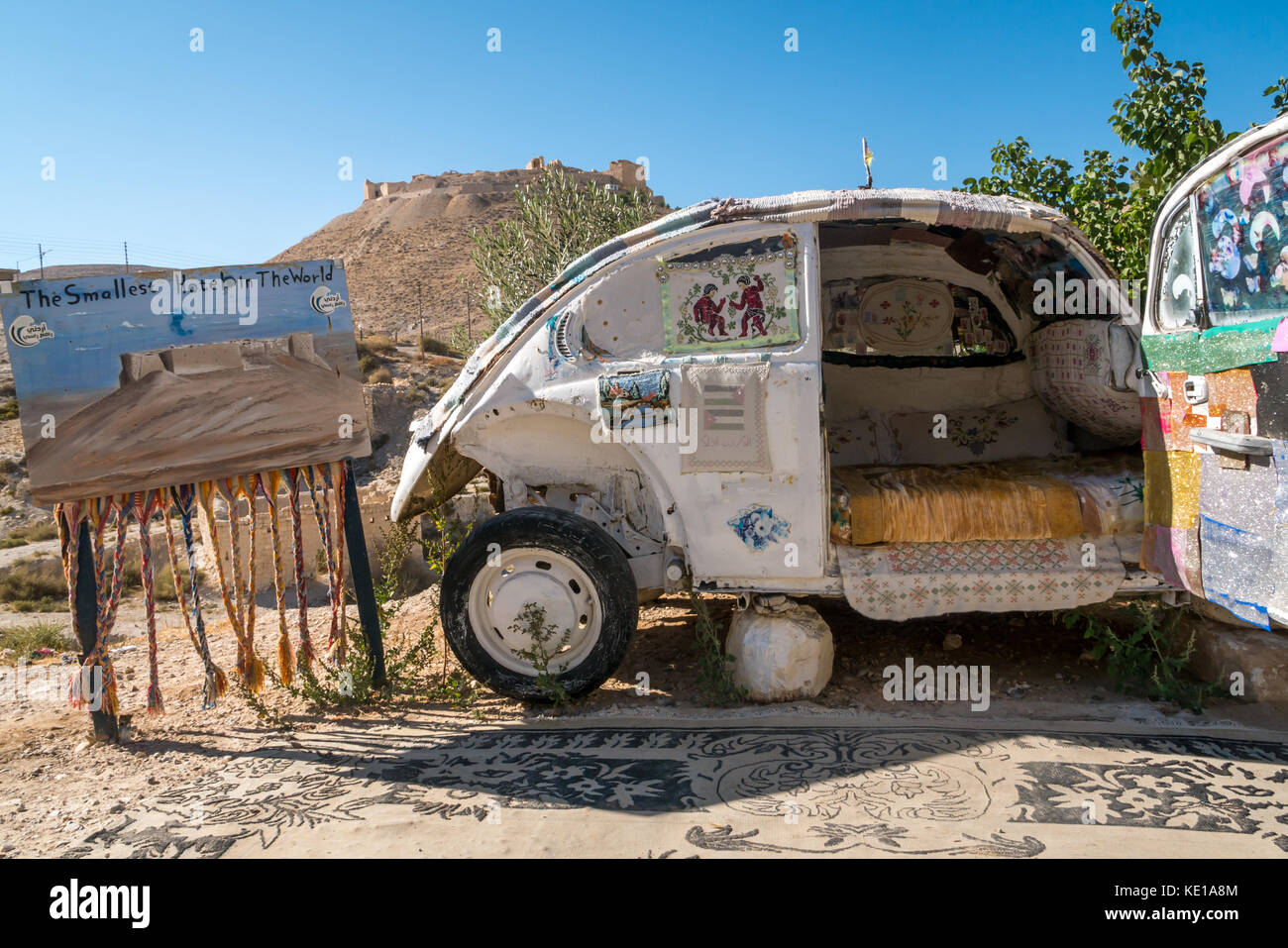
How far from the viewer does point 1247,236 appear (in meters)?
3.65

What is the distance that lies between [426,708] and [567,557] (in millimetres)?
1117

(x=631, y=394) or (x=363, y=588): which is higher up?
(x=631, y=394)

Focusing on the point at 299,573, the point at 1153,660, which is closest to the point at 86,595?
the point at 299,573

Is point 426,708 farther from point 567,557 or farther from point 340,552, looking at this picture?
point 567,557

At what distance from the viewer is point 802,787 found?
3.51 metres

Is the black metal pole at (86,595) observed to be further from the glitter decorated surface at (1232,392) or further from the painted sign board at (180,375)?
the glitter decorated surface at (1232,392)

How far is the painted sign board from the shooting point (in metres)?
4.30

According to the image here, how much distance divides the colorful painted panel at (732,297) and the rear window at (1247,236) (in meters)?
1.78

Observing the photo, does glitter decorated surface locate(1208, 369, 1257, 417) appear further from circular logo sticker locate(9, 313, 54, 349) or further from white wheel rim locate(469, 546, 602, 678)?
circular logo sticker locate(9, 313, 54, 349)

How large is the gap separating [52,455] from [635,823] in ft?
10.6

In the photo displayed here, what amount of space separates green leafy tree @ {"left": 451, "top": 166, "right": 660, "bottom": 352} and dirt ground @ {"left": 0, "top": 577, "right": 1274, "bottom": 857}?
1120 cm

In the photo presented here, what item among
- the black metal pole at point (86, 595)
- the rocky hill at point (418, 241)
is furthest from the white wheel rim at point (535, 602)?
the rocky hill at point (418, 241)

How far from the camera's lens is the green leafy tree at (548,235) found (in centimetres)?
1630

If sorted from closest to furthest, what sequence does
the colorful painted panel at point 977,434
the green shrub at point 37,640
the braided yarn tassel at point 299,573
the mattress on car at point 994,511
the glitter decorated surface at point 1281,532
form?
the glitter decorated surface at point 1281,532 < the mattress on car at point 994,511 < the braided yarn tassel at point 299,573 < the colorful painted panel at point 977,434 < the green shrub at point 37,640
